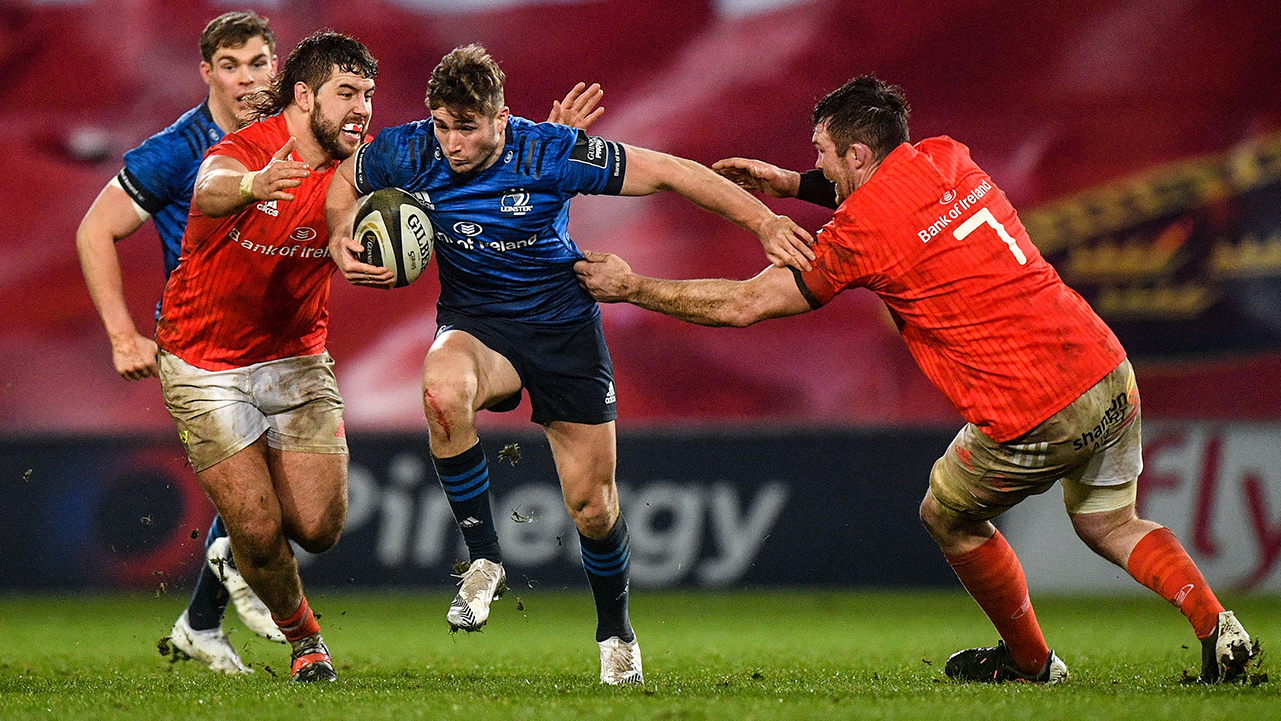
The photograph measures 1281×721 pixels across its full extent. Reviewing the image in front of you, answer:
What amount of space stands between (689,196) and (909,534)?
475 cm

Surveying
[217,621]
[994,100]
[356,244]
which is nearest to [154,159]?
[356,244]

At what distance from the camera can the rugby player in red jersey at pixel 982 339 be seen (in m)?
4.98

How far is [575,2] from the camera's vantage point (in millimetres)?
12203

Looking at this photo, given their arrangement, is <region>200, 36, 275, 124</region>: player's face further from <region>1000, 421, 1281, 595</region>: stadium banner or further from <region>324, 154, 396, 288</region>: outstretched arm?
<region>1000, 421, 1281, 595</region>: stadium banner

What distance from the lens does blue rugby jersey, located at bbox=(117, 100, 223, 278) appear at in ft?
20.7

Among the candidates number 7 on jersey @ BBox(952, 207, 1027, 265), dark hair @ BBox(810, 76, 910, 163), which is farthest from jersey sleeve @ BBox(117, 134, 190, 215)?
number 7 on jersey @ BBox(952, 207, 1027, 265)

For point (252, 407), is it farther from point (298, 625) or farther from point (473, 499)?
point (473, 499)

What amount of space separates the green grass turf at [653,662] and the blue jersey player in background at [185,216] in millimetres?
213

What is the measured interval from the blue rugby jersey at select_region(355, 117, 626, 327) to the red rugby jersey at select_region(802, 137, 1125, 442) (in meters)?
1.01

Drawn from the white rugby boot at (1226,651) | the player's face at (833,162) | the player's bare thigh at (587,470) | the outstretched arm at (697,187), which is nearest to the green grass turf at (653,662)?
the white rugby boot at (1226,651)

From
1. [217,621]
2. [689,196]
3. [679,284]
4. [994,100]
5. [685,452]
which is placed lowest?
[217,621]

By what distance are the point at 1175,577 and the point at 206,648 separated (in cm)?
421

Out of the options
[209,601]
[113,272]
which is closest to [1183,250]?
[209,601]

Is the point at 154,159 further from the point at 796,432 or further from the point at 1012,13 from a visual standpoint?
the point at 1012,13
